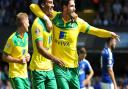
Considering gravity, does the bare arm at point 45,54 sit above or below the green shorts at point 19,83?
above

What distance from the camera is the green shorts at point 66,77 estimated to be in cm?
1055

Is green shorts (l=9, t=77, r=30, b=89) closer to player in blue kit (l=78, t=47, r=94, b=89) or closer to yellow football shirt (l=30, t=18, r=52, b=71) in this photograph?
yellow football shirt (l=30, t=18, r=52, b=71)

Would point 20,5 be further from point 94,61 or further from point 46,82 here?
point 46,82

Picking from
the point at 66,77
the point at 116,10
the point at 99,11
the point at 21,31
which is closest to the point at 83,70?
the point at 21,31

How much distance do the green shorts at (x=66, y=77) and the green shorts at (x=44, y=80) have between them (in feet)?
0.54

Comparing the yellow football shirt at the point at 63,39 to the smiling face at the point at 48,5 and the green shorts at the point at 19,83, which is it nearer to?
the smiling face at the point at 48,5

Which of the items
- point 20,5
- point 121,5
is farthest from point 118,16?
point 20,5

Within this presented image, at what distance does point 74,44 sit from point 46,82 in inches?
31.7

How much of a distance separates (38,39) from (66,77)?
89 cm

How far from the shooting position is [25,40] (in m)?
11.3

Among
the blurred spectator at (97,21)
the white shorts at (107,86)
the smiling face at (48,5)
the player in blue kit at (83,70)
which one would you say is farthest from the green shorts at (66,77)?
the blurred spectator at (97,21)

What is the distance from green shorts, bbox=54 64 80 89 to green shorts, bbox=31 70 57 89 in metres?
0.16

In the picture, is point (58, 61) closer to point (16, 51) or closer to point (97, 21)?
point (16, 51)

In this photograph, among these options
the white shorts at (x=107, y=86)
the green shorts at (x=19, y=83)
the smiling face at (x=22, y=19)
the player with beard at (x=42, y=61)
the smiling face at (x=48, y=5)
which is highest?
the smiling face at (x=48, y=5)
